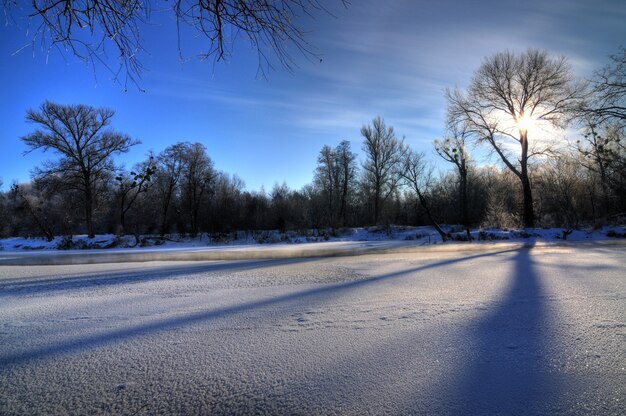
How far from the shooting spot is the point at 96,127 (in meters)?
32.7

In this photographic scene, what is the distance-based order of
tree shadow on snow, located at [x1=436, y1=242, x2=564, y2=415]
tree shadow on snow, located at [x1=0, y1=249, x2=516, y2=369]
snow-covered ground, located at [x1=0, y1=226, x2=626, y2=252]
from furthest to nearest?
1. snow-covered ground, located at [x1=0, y1=226, x2=626, y2=252]
2. tree shadow on snow, located at [x1=0, y1=249, x2=516, y2=369]
3. tree shadow on snow, located at [x1=436, y1=242, x2=564, y2=415]

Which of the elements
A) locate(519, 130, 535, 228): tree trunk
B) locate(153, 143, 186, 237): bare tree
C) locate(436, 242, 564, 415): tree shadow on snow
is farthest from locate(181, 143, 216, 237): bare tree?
locate(436, 242, 564, 415): tree shadow on snow

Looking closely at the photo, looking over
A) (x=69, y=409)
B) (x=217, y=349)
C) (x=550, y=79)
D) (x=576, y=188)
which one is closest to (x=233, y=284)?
(x=217, y=349)

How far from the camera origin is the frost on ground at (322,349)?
2.32 metres

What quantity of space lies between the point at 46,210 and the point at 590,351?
2186 inches

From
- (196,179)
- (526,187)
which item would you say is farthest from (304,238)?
(196,179)

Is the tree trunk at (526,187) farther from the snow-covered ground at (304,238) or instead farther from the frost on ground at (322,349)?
the frost on ground at (322,349)

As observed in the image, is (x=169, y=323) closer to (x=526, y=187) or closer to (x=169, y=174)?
(x=526, y=187)

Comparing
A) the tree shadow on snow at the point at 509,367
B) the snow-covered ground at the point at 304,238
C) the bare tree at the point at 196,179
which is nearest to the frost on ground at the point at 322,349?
the tree shadow on snow at the point at 509,367

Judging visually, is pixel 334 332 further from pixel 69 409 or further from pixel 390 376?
pixel 69 409

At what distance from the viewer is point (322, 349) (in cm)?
310

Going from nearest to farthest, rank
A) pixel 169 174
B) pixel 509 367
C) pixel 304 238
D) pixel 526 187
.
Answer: pixel 509 367 < pixel 526 187 < pixel 304 238 < pixel 169 174

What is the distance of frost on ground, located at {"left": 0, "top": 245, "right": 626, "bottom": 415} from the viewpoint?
2.32 metres

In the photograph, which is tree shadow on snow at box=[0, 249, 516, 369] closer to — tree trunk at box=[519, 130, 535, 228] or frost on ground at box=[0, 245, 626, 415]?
frost on ground at box=[0, 245, 626, 415]
